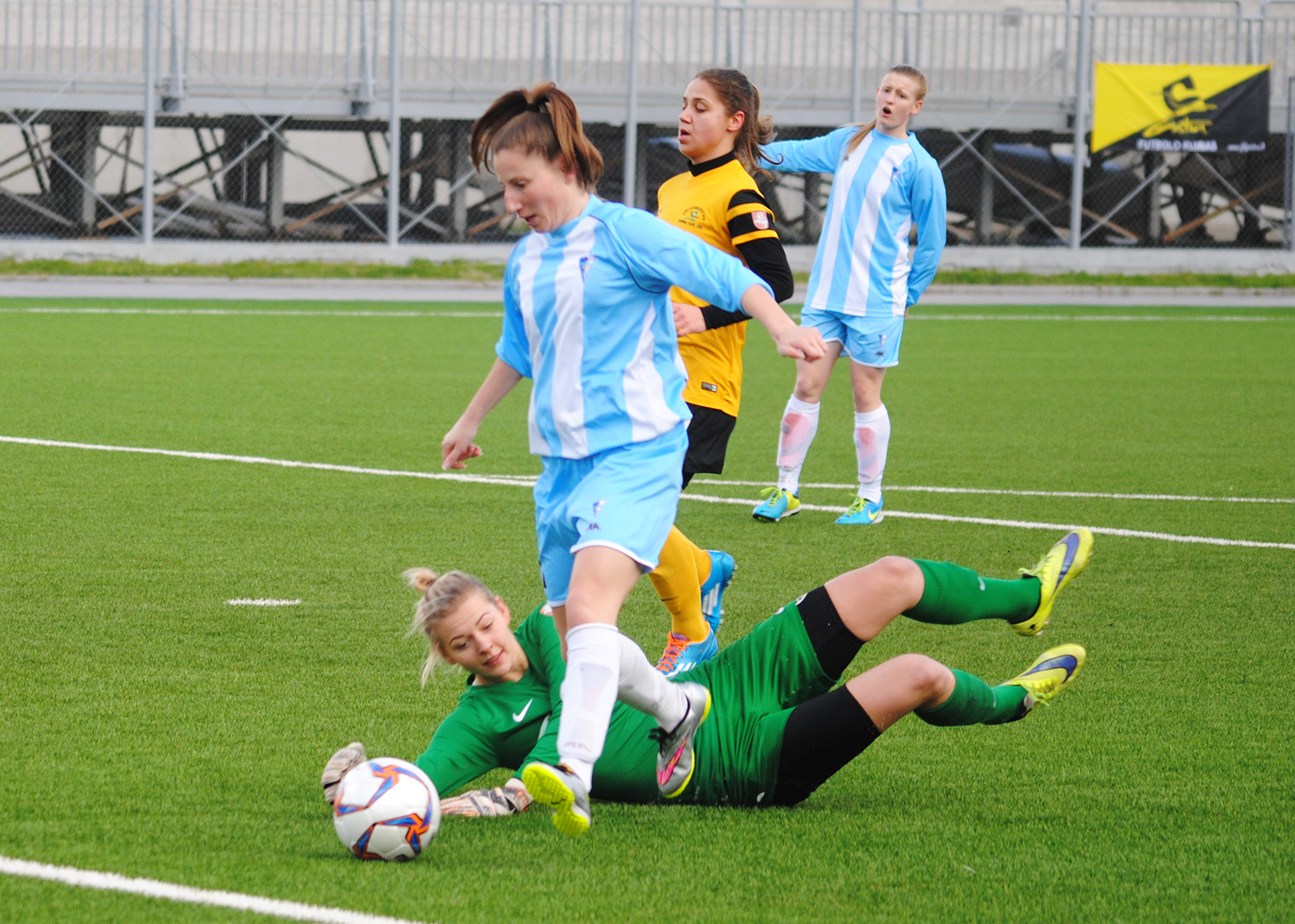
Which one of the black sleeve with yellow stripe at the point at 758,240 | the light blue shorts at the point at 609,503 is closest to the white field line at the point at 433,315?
the black sleeve with yellow stripe at the point at 758,240

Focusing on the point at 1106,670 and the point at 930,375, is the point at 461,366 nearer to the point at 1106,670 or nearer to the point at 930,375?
the point at 930,375

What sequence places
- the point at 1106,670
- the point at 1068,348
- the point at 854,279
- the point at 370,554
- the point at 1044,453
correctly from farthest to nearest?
1. the point at 1068,348
2. the point at 1044,453
3. the point at 854,279
4. the point at 370,554
5. the point at 1106,670

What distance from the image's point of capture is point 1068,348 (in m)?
16.1

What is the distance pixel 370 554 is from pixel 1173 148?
62.7ft

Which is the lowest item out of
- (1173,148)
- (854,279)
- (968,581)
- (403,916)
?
(403,916)

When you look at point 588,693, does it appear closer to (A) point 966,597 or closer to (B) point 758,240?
(A) point 966,597

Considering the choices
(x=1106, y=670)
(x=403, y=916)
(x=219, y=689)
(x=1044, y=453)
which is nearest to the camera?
(x=403, y=916)

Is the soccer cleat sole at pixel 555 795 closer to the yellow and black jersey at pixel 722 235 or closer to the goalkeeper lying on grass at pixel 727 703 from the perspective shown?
the goalkeeper lying on grass at pixel 727 703

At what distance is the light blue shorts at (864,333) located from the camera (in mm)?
7902

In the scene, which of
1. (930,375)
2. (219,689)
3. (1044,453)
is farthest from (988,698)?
(930,375)

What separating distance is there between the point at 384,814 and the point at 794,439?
4683 millimetres

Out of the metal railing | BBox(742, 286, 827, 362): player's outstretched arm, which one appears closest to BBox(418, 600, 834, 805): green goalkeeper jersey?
BBox(742, 286, 827, 362): player's outstretched arm

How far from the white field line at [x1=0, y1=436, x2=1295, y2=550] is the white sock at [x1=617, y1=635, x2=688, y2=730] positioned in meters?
4.17

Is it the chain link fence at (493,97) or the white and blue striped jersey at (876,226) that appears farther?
the chain link fence at (493,97)
